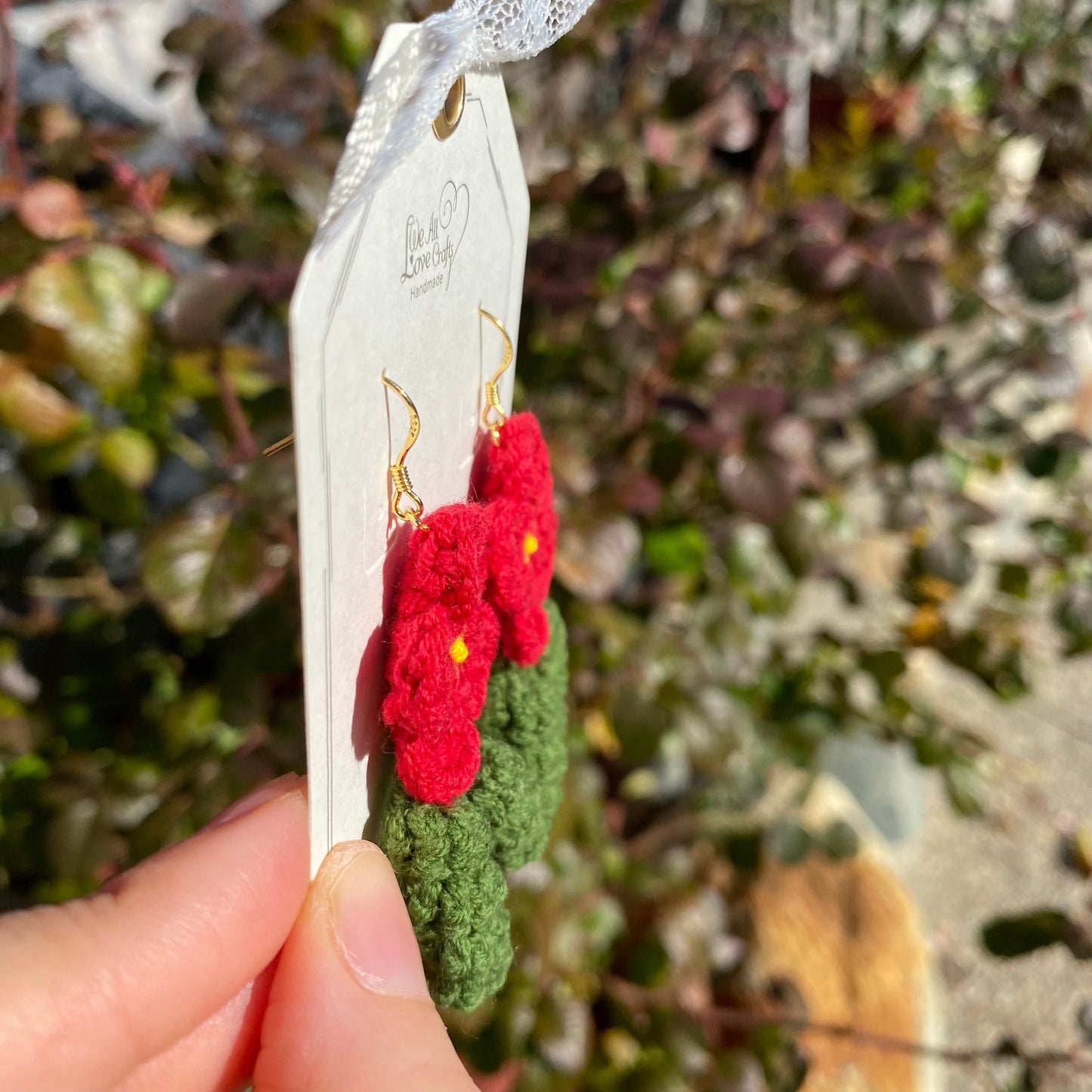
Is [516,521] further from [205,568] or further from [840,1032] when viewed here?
[840,1032]

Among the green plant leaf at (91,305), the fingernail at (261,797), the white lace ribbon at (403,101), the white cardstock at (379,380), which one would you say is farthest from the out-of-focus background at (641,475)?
the white lace ribbon at (403,101)

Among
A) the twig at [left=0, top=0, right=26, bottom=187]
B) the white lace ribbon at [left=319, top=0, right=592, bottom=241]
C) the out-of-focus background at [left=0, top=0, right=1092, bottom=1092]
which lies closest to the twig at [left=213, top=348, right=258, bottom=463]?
the out-of-focus background at [left=0, top=0, right=1092, bottom=1092]

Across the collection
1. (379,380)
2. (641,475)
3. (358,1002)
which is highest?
(379,380)

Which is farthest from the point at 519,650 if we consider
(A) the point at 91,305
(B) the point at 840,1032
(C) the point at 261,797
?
(B) the point at 840,1032

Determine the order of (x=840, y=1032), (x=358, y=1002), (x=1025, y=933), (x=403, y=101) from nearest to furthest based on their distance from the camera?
(x=403, y=101)
(x=358, y=1002)
(x=1025, y=933)
(x=840, y=1032)

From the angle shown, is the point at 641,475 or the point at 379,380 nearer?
the point at 379,380

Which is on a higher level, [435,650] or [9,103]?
[9,103]

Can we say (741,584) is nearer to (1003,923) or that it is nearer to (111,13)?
(1003,923)
